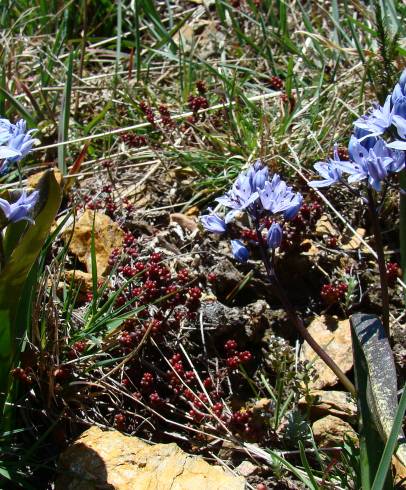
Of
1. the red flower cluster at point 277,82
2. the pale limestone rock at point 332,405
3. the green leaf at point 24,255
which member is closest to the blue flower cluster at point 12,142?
the green leaf at point 24,255

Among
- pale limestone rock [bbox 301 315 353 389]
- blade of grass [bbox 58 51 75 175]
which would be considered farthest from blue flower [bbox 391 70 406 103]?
blade of grass [bbox 58 51 75 175]

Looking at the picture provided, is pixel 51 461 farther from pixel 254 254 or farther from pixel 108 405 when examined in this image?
pixel 254 254

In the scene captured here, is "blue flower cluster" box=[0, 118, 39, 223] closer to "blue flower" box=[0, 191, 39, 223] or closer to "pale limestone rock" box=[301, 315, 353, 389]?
"blue flower" box=[0, 191, 39, 223]

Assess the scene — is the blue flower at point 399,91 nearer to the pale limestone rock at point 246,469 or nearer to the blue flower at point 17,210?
the blue flower at point 17,210

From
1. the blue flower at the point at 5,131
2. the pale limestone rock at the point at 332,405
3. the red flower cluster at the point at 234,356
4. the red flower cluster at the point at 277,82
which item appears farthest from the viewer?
the red flower cluster at the point at 277,82

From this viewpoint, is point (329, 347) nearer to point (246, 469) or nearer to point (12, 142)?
point (246, 469)

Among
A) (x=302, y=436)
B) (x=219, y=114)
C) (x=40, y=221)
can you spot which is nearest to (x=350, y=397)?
(x=302, y=436)
